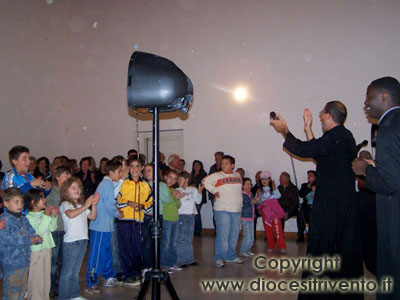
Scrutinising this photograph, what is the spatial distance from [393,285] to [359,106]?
23.0 feet

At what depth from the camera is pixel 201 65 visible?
10602mm

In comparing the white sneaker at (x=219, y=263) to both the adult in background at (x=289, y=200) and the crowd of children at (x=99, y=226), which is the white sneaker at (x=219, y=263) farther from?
the adult in background at (x=289, y=200)

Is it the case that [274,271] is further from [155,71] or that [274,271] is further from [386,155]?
[155,71]

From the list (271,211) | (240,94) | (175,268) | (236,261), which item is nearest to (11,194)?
(175,268)

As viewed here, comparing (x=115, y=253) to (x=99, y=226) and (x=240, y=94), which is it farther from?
(x=240, y=94)

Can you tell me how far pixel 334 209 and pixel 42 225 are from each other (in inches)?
109

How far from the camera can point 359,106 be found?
29.4 ft

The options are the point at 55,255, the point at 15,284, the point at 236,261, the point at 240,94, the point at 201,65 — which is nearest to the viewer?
the point at 15,284

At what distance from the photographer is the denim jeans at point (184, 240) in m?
6.24

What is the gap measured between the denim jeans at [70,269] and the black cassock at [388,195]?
2956mm

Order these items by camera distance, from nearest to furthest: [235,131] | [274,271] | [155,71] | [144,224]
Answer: [155,71], [144,224], [274,271], [235,131]

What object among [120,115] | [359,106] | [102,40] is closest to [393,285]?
[359,106]

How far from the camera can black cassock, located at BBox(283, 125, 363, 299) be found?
11.4ft

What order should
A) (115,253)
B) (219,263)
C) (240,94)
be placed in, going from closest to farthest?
(115,253) < (219,263) < (240,94)
